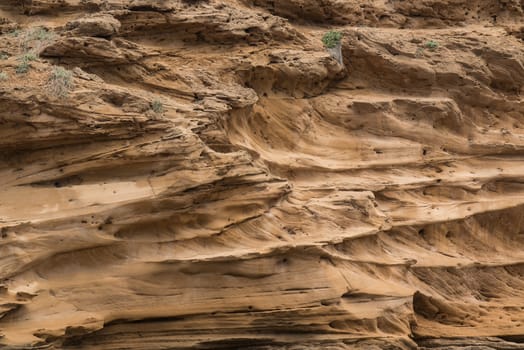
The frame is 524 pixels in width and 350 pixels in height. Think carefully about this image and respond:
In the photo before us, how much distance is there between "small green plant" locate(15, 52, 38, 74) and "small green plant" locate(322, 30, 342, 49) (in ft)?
19.1

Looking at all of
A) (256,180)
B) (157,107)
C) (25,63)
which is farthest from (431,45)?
(25,63)

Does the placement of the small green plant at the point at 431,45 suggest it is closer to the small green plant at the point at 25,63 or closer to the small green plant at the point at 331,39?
the small green plant at the point at 331,39

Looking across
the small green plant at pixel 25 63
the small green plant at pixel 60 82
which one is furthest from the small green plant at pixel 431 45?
the small green plant at pixel 25 63

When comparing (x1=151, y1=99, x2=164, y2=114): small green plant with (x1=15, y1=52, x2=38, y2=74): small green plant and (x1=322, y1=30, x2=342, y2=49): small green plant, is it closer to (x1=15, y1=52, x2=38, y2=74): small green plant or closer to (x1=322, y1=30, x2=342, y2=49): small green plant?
(x1=15, y1=52, x2=38, y2=74): small green plant

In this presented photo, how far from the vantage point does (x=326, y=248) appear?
35.1 ft

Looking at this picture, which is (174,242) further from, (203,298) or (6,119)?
(6,119)

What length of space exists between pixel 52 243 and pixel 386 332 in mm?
5356

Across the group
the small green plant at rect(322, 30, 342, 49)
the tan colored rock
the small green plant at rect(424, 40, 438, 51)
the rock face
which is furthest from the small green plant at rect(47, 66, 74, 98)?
the small green plant at rect(424, 40, 438, 51)

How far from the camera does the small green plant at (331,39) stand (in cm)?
1379

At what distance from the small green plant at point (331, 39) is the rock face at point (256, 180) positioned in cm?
20

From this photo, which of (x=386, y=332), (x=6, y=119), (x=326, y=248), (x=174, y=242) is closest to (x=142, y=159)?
(x=174, y=242)

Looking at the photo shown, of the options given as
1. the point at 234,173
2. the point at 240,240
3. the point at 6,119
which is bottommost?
the point at 240,240

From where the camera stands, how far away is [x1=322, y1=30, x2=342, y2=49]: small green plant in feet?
45.2

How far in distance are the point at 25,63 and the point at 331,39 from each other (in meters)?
6.19
